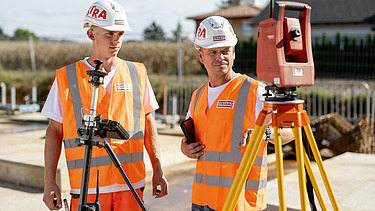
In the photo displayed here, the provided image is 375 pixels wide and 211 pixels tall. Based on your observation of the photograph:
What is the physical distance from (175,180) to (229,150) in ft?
13.8

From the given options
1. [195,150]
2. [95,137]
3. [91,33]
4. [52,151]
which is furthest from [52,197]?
[91,33]

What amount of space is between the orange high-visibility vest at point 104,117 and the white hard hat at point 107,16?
0.92 feet

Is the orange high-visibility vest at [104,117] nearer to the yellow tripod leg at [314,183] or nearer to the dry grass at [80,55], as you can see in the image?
the yellow tripod leg at [314,183]

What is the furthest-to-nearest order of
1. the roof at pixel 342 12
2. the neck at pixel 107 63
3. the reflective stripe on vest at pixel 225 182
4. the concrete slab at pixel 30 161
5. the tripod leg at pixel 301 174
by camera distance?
1. the roof at pixel 342 12
2. the concrete slab at pixel 30 161
3. the neck at pixel 107 63
4. the reflective stripe on vest at pixel 225 182
5. the tripod leg at pixel 301 174

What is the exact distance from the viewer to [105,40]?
2688mm

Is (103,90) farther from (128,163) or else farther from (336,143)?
(336,143)

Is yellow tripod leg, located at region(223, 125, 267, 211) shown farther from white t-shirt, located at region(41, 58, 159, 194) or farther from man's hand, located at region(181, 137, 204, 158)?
white t-shirt, located at region(41, 58, 159, 194)

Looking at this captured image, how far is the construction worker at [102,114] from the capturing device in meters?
2.67

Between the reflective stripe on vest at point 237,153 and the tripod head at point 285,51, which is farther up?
the tripod head at point 285,51

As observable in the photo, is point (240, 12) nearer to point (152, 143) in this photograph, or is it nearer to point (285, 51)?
point (152, 143)

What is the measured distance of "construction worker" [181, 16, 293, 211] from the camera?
2566mm

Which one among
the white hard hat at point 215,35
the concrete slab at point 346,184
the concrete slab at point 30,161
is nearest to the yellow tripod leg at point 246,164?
the white hard hat at point 215,35

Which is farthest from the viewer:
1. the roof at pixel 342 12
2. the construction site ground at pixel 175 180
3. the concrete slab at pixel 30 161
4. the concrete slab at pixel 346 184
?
the roof at pixel 342 12

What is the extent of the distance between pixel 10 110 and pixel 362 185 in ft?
37.2
